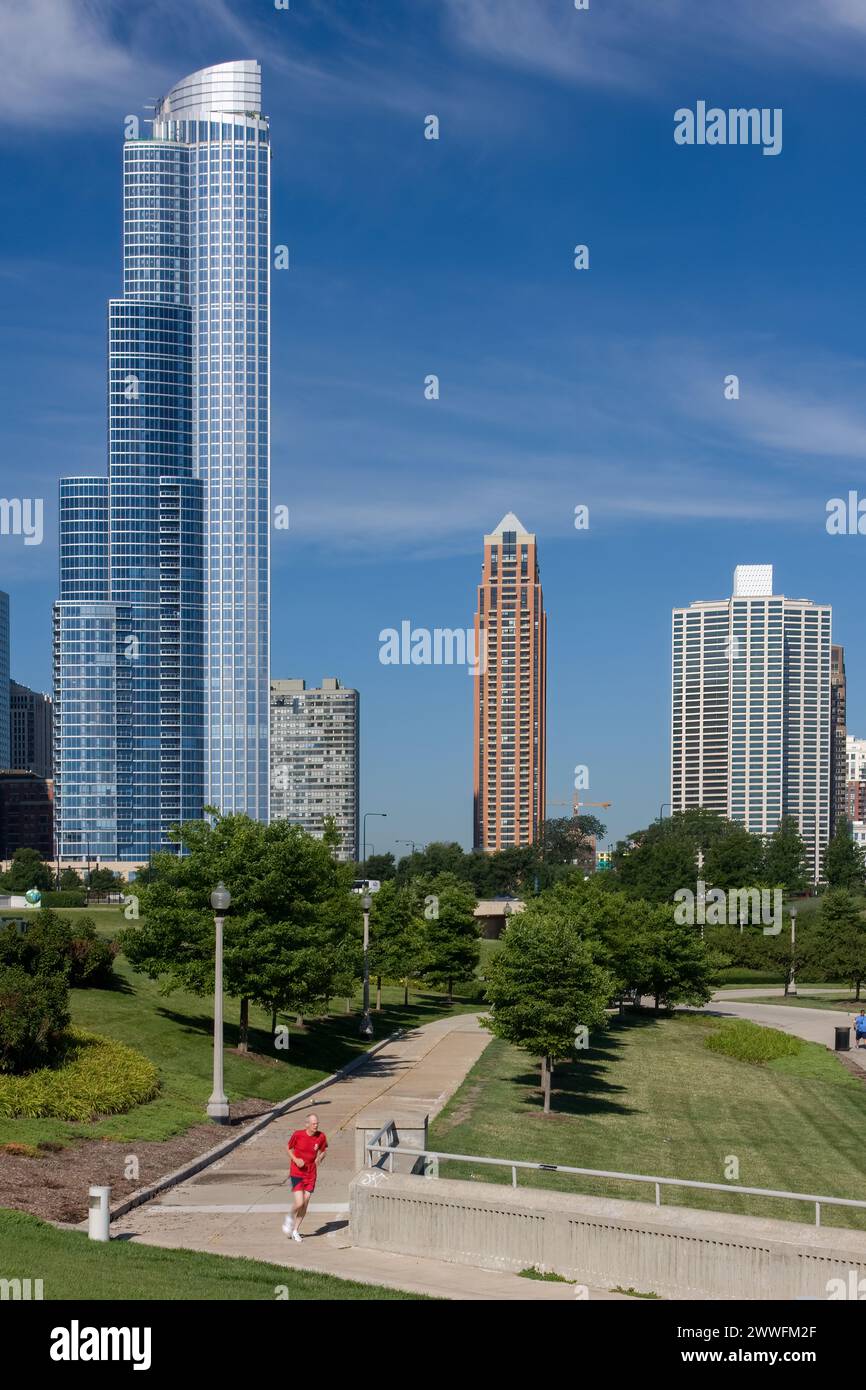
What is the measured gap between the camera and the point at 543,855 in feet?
642

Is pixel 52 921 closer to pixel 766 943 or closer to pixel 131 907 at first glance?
pixel 131 907

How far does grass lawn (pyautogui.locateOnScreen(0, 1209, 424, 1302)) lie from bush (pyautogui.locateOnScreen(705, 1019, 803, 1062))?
3659 centimetres

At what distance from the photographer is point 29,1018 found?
2439 centimetres

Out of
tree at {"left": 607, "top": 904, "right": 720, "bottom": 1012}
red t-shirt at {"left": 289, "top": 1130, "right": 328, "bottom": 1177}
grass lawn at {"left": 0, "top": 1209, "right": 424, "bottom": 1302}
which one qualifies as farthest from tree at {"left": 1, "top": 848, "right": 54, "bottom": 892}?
grass lawn at {"left": 0, "top": 1209, "right": 424, "bottom": 1302}

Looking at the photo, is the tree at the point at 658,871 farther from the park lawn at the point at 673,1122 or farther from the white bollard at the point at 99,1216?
the white bollard at the point at 99,1216

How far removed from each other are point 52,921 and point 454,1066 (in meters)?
11.9

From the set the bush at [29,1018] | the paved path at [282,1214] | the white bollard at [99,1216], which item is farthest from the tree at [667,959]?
the white bollard at [99,1216]

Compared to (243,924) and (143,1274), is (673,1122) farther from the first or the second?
(143,1274)

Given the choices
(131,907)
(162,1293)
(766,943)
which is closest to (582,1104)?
(131,907)

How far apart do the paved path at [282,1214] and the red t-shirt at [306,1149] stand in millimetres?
797

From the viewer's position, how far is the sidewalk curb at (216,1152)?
18422 millimetres

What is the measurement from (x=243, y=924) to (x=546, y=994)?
7.69 m

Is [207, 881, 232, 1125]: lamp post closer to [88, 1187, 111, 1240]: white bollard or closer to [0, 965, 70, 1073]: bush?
[0, 965, 70, 1073]: bush

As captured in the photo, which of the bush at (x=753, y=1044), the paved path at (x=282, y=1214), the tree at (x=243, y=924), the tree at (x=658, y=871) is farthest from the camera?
the tree at (x=658, y=871)
